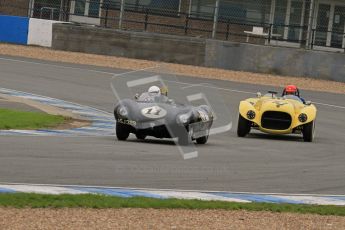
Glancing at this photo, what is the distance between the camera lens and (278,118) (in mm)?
18859

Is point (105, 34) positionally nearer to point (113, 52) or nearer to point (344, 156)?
point (113, 52)

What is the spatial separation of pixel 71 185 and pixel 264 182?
2.65 metres

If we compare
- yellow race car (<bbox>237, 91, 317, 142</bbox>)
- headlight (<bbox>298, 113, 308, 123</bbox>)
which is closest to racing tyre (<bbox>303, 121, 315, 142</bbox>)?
yellow race car (<bbox>237, 91, 317, 142</bbox>)

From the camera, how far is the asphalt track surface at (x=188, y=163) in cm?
1191

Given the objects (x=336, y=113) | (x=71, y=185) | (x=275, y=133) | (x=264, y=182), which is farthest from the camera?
(x=336, y=113)

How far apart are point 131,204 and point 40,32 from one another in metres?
28.4

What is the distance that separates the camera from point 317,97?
29.1 meters

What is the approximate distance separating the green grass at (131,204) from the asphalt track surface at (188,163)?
1109 millimetres

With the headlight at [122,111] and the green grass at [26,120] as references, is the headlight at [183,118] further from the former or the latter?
the green grass at [26,120]

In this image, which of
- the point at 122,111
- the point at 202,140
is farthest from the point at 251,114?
the point at 122,111

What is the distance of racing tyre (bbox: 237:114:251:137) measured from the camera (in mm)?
18938

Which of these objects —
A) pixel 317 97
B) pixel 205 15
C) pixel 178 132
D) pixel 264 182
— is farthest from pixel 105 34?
pixel 264 182

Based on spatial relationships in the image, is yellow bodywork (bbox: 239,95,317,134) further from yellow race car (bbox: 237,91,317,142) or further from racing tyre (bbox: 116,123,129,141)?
racing tyre (bbox: 116,123,129,141)

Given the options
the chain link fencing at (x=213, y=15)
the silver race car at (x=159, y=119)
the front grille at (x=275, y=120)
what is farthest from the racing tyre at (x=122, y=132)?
the chain link fencing at (x=213, y=15)
